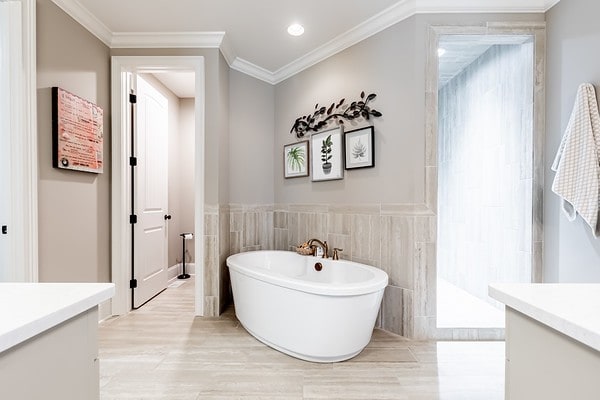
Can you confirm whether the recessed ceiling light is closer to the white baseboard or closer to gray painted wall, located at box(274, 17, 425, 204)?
gray painted wall, located at box(274, 17, 425, 204)

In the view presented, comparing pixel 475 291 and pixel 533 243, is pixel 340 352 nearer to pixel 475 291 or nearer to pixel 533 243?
pixel 533 243

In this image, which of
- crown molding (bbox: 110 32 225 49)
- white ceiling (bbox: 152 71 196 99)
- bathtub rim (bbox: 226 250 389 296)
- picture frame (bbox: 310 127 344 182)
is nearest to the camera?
bathtub rim (bbox: 226 250 389 296)

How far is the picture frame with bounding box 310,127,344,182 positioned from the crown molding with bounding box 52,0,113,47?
210 cm

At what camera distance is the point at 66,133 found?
2.15m

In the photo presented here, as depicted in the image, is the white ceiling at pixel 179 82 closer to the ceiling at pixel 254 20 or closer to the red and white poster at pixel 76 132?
the ceiling at pixel 254 20

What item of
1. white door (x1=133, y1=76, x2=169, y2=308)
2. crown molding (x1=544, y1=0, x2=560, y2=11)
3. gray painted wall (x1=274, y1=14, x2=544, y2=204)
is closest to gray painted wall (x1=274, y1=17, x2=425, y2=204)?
gray painted wall (x1=274, y1=14, x2=544, y2=204)

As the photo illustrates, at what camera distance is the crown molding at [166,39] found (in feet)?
8.73

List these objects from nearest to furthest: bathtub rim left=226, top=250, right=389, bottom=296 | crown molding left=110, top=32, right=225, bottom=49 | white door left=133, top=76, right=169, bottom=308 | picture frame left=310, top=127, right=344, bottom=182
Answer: bathtub rim left=226, top=250, right=389, bottom=296
crown molding left=110, top=32, right=225, bottom=49
picture frame left=310, top=127, right=344, bottom=182
white door left=133, top=76, right=169, bottom=308

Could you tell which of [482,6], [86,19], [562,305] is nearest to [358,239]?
[562,305]

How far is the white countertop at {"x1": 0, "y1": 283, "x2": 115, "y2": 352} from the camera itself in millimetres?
539

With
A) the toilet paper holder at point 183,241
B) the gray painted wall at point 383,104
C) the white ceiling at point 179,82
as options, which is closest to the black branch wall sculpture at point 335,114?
the gray painted wall at point 383,104

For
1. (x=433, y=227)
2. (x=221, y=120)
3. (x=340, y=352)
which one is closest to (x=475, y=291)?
(x=433, y=227)

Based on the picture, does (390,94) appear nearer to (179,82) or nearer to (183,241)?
(179,82)

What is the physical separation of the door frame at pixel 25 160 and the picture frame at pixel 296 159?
83.7 inches
